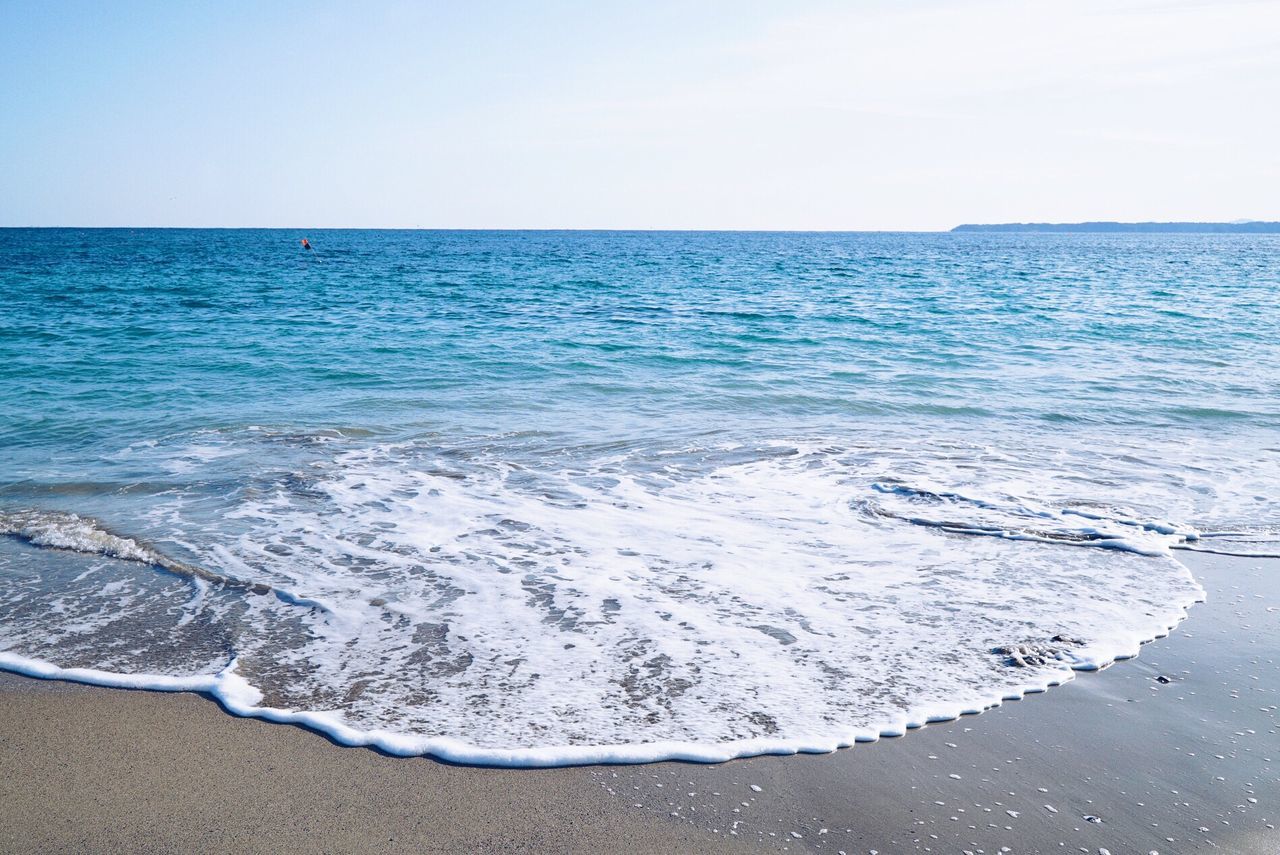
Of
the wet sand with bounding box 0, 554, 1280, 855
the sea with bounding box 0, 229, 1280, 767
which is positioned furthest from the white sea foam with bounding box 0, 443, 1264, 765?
the wet sand with bounding box 0, 554, 1280, 855

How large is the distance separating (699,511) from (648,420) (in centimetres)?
369

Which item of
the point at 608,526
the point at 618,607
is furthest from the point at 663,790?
the point at 608,526

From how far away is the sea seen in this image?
3855mm

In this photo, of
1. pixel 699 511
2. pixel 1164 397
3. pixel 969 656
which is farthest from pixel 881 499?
pixel 1164 397

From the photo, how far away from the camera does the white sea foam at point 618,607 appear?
143 inches

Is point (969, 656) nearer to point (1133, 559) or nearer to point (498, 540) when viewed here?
point (1133, 559)

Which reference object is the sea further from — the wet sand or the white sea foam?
the wet sand

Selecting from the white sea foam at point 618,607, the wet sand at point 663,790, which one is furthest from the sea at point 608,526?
the wet sand at point 663,790

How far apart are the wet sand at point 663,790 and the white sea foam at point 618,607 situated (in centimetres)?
15

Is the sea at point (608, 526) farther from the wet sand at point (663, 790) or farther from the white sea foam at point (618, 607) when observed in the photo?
the wet sand at point (663, 790)

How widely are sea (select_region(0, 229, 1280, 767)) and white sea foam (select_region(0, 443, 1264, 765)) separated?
0.02 m

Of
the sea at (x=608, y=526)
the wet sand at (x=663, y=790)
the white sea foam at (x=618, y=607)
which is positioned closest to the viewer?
the wet sand at (x=663, y=790)

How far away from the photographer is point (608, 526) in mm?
6273

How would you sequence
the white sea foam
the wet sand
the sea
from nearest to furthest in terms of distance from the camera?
the wet sand
the white sea foam
the sea
